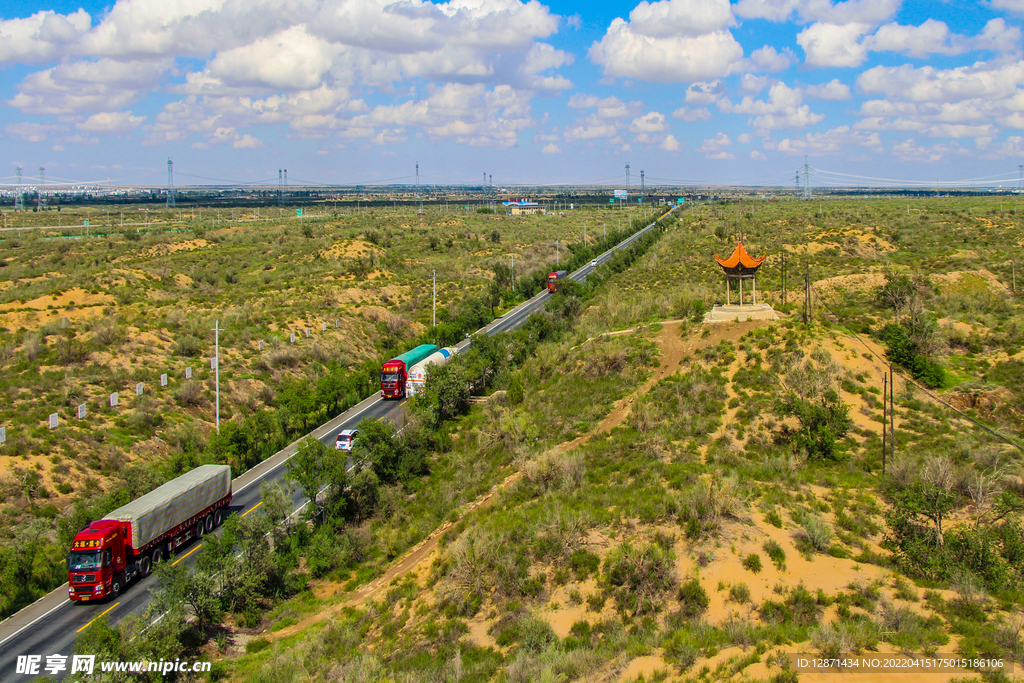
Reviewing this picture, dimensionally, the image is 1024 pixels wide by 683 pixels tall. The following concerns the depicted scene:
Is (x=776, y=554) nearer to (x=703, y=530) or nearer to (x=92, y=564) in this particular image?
(x=703, y=530)

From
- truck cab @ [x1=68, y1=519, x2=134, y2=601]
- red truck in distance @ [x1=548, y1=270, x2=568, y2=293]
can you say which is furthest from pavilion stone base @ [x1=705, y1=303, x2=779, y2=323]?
red truck in distance @ [x1=548, y1=270, x2=568, y2=293]

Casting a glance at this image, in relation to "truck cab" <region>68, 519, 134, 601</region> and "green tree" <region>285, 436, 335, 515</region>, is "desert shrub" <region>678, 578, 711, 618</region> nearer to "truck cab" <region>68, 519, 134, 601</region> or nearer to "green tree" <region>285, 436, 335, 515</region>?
"green tree" <region>285, 436, 335, 515</region>

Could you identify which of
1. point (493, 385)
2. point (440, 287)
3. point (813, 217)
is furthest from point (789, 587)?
point (813, 217)

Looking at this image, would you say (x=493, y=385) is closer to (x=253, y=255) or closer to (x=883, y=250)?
(x=883, y=250)

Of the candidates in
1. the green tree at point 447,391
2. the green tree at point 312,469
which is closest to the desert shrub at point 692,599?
the green tree at point 312,469

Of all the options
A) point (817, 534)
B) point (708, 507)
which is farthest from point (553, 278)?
point (817, 534)
